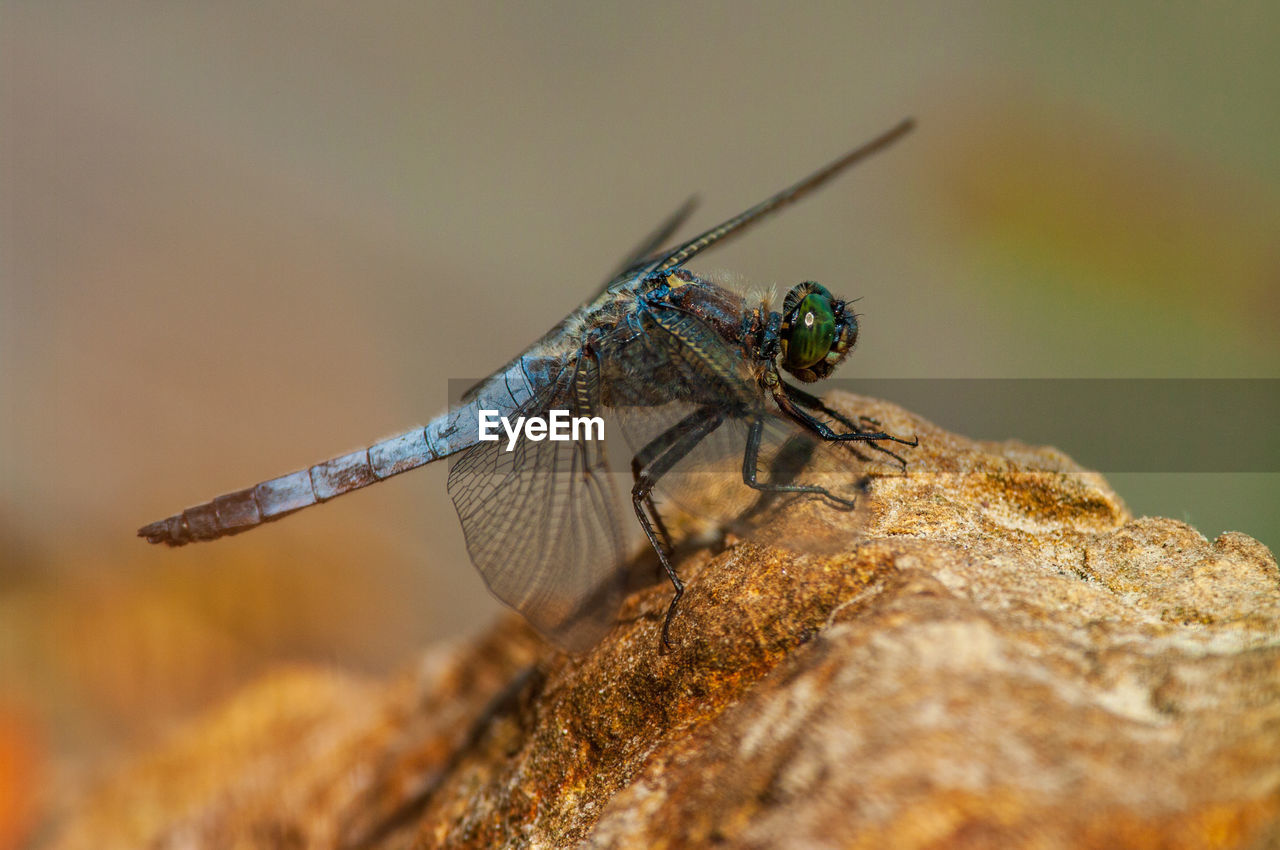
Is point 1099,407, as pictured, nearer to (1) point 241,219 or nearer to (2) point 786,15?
(2) point 786,15

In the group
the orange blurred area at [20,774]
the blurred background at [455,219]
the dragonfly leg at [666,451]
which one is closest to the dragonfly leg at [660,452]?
the dragonfly leg at [666,451]

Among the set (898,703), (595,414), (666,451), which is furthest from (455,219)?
(898,703)

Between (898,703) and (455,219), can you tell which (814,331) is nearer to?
(898,703)

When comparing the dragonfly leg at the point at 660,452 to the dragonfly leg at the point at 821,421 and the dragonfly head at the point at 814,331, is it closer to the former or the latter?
the dragonfly leg at the point at 821,421

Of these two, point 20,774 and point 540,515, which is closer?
point 540,515

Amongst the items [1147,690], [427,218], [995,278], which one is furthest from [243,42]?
[1147,690]

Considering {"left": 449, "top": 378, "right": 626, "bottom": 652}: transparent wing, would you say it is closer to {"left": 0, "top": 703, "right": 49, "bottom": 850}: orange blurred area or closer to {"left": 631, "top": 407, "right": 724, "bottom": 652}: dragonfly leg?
{"left": 631, "top": 407, "right": 724, "bottom": 652}: dragonfly leg
